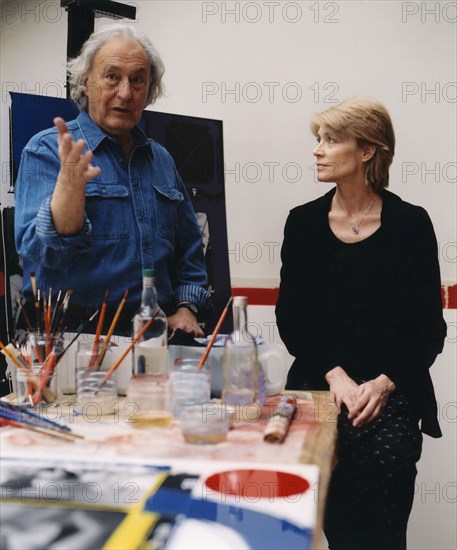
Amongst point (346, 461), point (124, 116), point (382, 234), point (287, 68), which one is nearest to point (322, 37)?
point (287, 68)

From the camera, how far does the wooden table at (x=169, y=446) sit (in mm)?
1126

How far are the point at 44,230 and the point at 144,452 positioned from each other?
2.34ft

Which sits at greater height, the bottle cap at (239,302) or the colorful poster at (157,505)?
the bottle cap at (239,302)

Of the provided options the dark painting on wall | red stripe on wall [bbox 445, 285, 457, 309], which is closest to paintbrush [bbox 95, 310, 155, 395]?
the dark painting on wall

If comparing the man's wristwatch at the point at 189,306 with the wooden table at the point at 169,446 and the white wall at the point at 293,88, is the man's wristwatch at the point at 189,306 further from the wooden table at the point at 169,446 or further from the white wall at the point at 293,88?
the white wall at the point at 293,88

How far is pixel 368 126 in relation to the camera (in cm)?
238

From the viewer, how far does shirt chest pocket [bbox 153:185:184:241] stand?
2.10m

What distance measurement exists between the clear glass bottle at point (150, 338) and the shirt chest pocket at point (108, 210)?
17.6 inches

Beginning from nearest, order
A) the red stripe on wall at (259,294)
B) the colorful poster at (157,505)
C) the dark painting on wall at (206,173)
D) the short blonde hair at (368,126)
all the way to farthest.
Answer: the colorful poster at (157,505), the short blonde hair at (368,126), the dark painting on wall at (206,173), the red stripe on wall at (259,294)

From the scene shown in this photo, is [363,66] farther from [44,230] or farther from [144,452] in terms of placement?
[144,452]

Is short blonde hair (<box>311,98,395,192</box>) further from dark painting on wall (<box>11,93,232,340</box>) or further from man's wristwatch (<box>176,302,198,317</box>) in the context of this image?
man's wristwatch (<box>176,302,198,317</box>)

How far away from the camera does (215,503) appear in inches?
37.1

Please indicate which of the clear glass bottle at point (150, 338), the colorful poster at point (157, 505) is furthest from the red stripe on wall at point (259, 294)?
the colorful poster at point (157, 505)

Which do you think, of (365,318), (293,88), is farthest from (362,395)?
(293,88)
